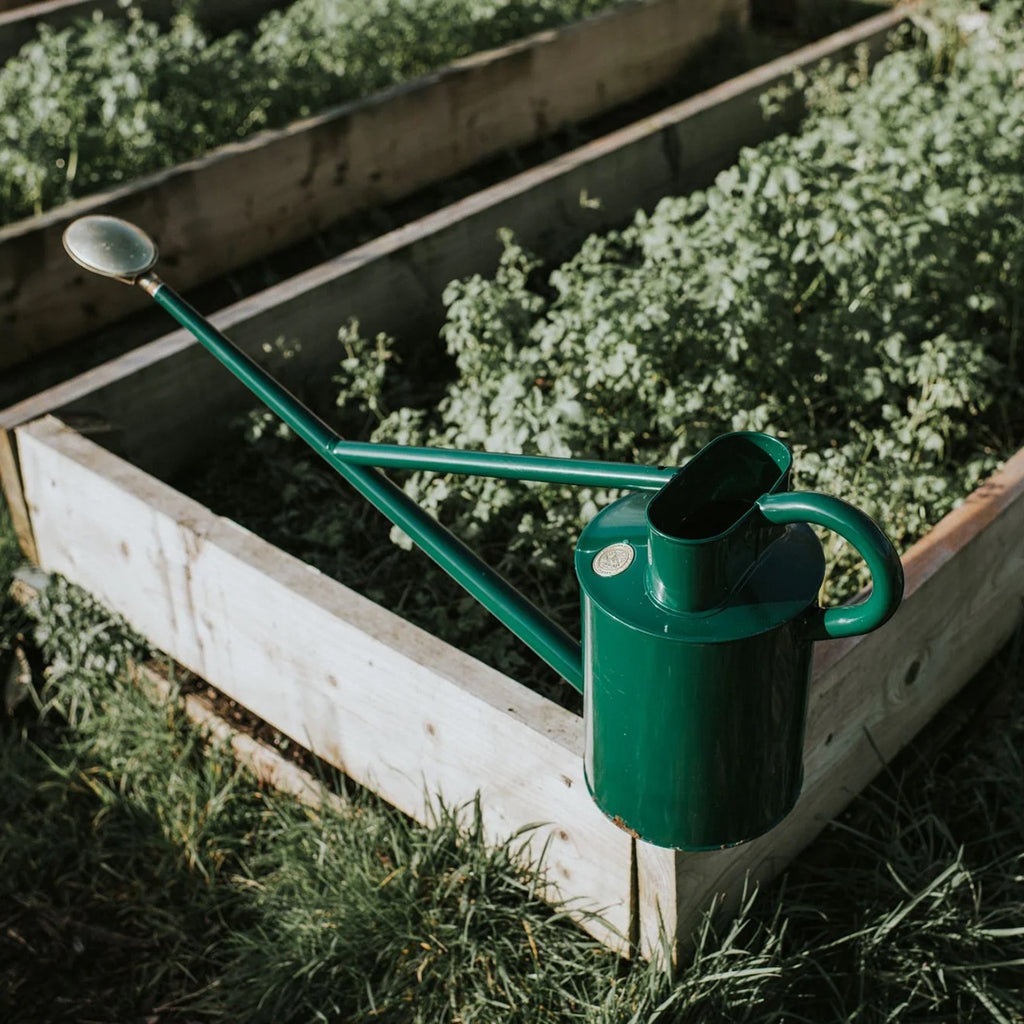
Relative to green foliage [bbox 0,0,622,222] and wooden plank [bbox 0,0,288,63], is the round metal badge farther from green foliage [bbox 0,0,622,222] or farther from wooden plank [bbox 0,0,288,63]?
wooden plank [bbox 0,0,288,63]

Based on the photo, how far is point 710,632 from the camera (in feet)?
4.57

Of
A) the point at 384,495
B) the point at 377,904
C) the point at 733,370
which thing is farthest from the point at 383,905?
the point at 733,370

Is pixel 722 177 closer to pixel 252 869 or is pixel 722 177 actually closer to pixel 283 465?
pixel 283 465

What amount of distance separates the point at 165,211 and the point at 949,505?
2527 millimetres

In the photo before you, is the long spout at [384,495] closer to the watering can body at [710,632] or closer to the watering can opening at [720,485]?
the watering can body at [710,632]

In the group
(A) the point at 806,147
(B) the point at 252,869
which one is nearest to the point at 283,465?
(B) the point at 252,869

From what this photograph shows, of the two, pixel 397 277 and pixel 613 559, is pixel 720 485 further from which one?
pixel 397 277

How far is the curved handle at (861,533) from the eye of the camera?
1265 mm

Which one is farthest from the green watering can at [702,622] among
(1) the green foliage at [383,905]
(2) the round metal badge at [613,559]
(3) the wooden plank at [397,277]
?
(3) the wooden plank at [397,277]

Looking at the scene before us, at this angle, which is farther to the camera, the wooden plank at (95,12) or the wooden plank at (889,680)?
the wooden plank at (95,12)

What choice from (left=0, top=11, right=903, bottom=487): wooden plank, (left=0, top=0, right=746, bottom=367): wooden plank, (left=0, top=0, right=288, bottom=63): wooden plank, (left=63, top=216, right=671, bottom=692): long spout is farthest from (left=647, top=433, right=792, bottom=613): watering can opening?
(left=0, top=0, right=288, bottom=63): wooden plank

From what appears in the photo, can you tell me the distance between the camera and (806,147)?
3.11 m

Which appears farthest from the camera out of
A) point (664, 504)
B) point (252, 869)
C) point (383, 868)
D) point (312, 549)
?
point (312, 549)

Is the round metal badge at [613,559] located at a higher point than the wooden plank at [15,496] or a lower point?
higher
